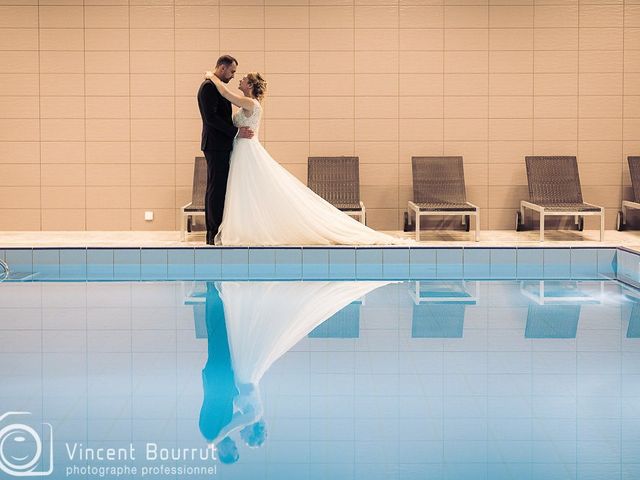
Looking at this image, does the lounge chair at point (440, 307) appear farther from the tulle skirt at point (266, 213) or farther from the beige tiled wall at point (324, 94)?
the beige tiled wall at point (324, 94)

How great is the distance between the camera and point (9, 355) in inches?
200

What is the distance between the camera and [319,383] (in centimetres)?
445

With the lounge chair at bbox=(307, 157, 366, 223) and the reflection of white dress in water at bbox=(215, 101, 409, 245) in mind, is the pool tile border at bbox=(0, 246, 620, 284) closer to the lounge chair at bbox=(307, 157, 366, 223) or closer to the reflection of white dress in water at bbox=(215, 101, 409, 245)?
the reflection of white dress in water at bbox=(215, 101, 409, 245)

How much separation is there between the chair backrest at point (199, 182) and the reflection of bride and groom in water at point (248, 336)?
219 cm

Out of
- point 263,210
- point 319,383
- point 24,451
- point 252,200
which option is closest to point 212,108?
point 252,200

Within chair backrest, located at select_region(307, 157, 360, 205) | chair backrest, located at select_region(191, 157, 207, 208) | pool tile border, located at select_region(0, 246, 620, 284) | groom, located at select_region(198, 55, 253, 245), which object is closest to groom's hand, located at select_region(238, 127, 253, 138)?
groom, located at select_region(198, 55, 253, 245)

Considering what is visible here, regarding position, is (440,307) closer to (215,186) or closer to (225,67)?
(215,186)

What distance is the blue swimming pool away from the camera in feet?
11.0

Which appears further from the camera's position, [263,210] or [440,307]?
[263,210]

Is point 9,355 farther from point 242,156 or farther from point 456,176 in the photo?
point 456,176

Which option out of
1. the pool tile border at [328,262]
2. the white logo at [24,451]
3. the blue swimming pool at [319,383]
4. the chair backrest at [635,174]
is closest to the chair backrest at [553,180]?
the chair backrest at [635,174]

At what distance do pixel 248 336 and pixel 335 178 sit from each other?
4694mm

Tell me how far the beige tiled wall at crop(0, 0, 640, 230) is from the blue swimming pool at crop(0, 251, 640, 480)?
327cm

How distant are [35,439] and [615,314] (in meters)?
4.06
